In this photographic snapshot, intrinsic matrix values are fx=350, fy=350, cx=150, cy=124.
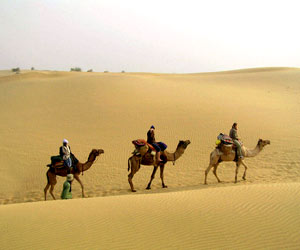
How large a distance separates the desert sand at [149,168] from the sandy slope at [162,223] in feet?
0.06

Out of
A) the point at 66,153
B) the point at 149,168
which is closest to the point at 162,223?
the point at 66,153

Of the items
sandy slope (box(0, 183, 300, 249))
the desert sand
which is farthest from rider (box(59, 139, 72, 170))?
sandy slope (box(0, 183, 300, 249))

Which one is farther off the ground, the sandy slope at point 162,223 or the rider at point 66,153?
the rider at point 66,153

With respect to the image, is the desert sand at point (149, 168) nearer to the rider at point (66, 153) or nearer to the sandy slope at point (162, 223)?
the sandy slope at point (162, 223)

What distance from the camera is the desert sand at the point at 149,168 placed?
5699 millimetres

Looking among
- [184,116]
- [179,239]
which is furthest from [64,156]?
[184,116]

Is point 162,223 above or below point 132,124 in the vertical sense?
below

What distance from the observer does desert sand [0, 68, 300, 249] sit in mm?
5699

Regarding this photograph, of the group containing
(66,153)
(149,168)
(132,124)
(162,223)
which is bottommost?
(149,168)

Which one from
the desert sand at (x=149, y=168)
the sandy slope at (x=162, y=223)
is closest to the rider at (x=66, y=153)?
the desert sand at (x=149, y=168)

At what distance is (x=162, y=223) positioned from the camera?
614cm

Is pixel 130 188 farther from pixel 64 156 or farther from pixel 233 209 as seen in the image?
pixel 233 209

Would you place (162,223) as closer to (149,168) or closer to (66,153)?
(66,153)

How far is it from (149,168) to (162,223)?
9.15 m
